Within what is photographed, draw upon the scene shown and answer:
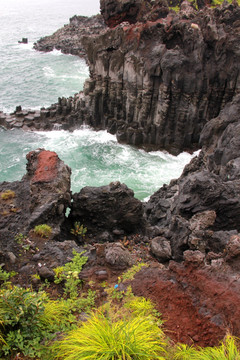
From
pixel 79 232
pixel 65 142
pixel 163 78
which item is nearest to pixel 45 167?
pixel 79 232

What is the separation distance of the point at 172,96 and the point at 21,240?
1900 centimetres

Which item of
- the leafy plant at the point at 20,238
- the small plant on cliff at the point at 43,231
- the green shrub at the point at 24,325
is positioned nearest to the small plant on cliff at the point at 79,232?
the small plant on cliff at the point at 43,231

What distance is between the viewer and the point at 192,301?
591cm

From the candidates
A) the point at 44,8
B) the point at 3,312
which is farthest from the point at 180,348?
the point at 44,8

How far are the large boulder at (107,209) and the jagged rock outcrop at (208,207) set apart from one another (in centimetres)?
139

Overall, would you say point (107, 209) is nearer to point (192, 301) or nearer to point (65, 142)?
point (192, 301)

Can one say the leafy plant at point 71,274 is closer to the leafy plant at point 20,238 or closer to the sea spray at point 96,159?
the leafy plant at point 20,238

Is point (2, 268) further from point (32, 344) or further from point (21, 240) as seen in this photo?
point (32, 344)

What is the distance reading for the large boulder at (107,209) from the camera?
498 inches

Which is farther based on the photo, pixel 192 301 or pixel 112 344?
pixel 192 301

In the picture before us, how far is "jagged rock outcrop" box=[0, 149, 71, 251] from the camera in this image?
33.9 ft

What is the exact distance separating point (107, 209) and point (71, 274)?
537 cm

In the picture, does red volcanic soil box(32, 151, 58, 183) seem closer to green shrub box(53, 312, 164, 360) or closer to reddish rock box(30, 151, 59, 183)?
reddish rock box(30, 151, 59, 183)

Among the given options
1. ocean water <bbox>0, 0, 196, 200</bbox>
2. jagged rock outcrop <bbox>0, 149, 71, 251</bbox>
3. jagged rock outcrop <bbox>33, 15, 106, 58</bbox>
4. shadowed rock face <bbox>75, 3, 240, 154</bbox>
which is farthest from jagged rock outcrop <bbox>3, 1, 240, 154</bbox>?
jagged rock outcrop <bbox>33, 15, 106, 58</bbox>
